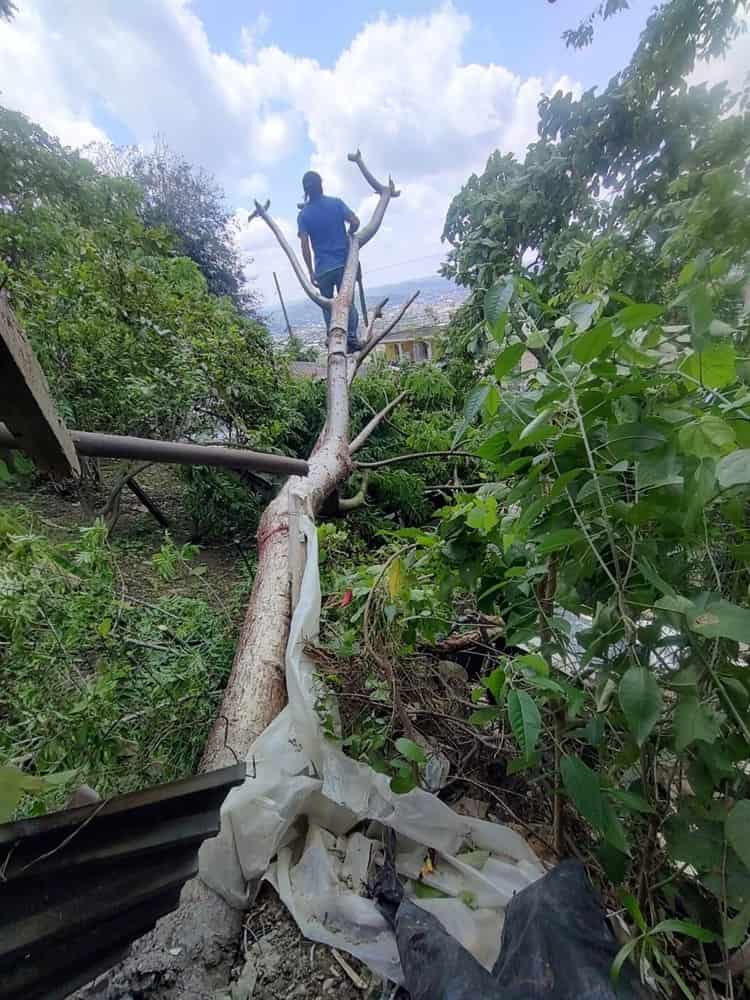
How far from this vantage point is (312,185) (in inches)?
201

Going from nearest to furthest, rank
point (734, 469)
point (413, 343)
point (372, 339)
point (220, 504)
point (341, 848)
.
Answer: point (734, 469) → point (341, 848) → point (220, 504) → point (372, 339) → point (413, 343)

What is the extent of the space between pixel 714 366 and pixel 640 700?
1.36ft

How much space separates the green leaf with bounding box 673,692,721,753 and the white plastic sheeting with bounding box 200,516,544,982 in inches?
28.1

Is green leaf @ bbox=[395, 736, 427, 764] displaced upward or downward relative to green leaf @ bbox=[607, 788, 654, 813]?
downward

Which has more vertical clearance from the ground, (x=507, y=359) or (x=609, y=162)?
(x=609, y=162)

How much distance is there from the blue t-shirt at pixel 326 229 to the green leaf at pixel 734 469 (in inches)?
219

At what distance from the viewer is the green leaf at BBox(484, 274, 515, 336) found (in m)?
0.67

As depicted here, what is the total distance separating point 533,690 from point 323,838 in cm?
72

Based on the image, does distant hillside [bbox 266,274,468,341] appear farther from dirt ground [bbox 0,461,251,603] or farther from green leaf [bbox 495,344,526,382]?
green leaf [bbox 495,344,526,382]

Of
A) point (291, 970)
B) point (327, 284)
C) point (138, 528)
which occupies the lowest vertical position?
point (291, 970)

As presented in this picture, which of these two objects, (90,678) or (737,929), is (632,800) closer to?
(737,929)

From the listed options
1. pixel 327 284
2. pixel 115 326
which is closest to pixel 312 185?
pixel 327 284

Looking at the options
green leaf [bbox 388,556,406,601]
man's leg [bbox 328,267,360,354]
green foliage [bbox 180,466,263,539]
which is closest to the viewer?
green leaf [bbox 388,556,406,601]

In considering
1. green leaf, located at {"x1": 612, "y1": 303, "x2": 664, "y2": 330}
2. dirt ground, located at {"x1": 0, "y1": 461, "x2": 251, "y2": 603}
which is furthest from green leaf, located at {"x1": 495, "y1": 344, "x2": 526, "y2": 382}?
dirt ground, located at {"x1": 0, "y1": 461, "x2": 251, "y2": 603}
